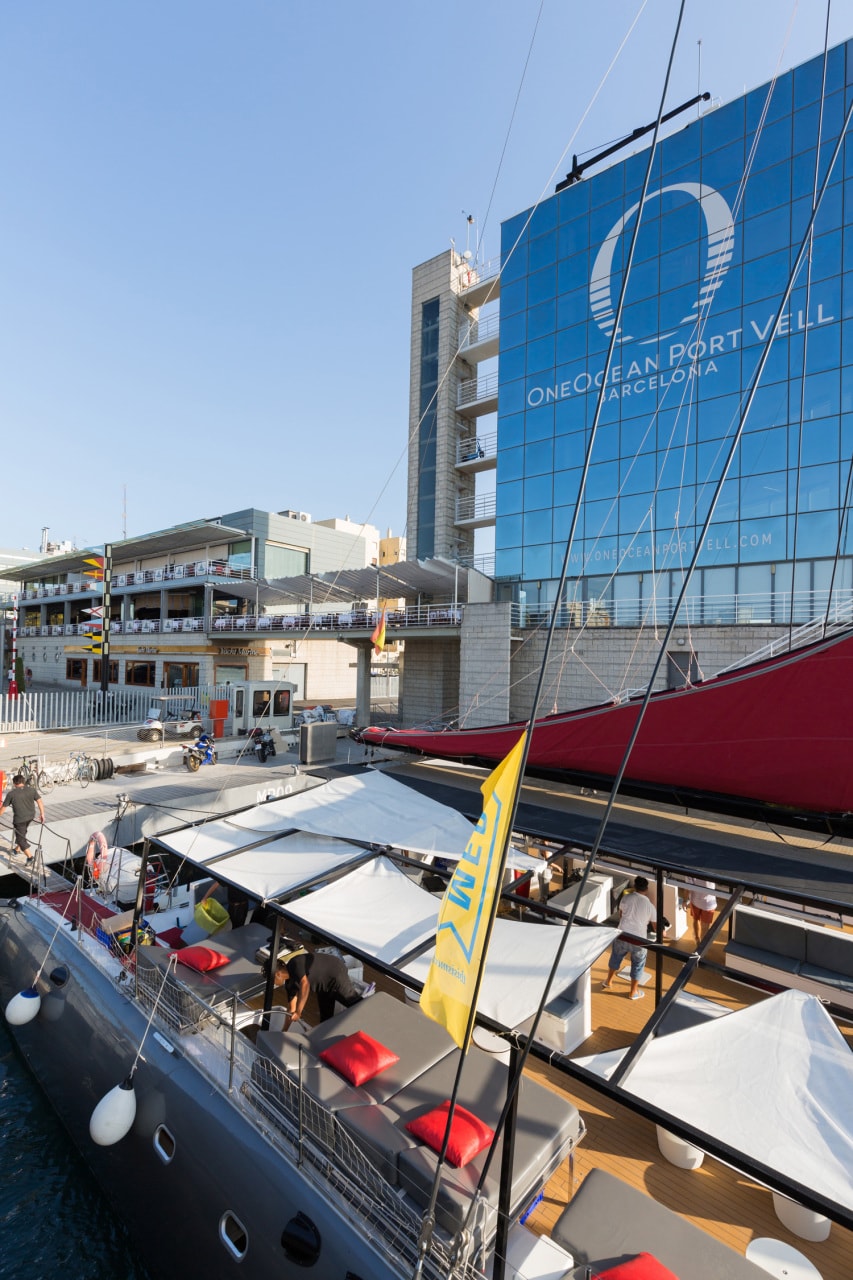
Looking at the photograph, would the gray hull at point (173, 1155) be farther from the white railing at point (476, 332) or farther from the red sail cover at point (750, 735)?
the white railing at point (476, 332)

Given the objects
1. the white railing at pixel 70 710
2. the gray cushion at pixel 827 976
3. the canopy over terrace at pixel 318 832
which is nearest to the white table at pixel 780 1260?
the gray cushion at pixel 827 976

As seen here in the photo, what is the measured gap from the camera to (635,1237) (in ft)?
10.1

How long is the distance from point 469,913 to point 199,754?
15.3m

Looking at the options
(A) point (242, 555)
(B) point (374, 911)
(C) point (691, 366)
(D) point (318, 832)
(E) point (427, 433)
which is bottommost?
(B) point (374, 911)

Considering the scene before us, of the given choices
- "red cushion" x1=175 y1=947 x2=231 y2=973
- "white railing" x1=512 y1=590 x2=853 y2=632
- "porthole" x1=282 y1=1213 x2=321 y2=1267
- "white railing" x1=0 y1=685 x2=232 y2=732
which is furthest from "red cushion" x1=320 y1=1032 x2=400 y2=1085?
"white railing" x1=0 y1=685 x2=232 y2=732

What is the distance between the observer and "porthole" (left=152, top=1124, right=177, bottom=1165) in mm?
5012

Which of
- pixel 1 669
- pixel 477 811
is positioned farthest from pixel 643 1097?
pixel 1 669

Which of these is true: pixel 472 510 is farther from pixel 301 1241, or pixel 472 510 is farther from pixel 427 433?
pixel 301 1241

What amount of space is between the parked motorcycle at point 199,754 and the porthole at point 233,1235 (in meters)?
12.9

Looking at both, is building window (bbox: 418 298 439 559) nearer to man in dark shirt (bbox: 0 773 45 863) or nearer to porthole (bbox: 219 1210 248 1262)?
man in dark shirt (bbox: 0 773 45 863)

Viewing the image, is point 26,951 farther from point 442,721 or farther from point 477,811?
point 442,721

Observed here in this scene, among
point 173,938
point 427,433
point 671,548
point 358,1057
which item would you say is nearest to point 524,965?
point 358,1057

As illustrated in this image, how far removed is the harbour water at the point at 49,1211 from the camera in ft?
17.6

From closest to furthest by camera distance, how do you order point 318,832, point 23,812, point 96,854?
1. point 318,832
2. point 23,812
3. point 96,854
